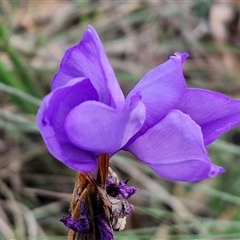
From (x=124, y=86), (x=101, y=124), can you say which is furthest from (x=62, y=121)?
(x=124, y=86)

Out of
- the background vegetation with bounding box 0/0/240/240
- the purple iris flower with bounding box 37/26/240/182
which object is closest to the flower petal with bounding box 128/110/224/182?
Answer: the purple iris flower with bounding box 37/26/240/182

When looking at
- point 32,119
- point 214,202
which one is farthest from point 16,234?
point 214,202

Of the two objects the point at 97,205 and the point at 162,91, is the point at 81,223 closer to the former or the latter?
the point at 97,205

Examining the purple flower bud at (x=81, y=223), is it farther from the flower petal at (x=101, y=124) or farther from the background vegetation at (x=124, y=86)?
the background vegetation at (x=124, y=86)

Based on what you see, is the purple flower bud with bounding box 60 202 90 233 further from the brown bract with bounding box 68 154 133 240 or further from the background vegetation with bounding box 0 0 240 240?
the background vegetation with bounding box 0 0 240 240

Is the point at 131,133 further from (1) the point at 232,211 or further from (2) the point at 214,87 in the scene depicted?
(2) the point at 214,87

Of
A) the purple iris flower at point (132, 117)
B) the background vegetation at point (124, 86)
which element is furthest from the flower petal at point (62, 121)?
the background vegetation at point (124, 86)
